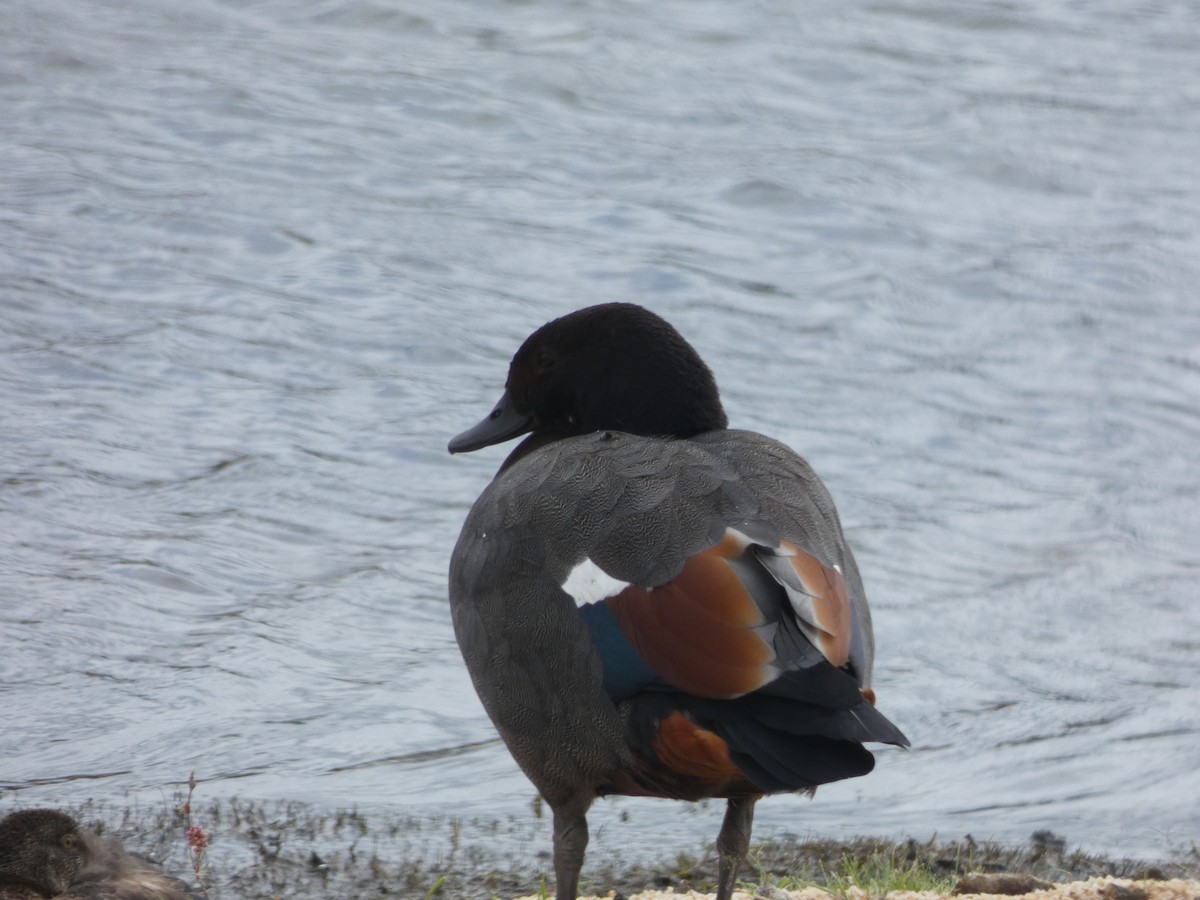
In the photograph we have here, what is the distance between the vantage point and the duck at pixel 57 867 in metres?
4.20

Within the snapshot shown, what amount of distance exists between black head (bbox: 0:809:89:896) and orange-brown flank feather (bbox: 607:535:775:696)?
1.55m

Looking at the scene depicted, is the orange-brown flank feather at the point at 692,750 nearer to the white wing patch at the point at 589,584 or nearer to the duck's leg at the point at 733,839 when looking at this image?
the white wing patch at the point at 589,584

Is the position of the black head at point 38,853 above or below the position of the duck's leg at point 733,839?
below

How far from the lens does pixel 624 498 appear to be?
3.85 meters

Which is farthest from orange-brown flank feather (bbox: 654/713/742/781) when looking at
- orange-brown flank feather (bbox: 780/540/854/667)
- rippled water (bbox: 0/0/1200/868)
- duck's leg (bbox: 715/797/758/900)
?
rippled water (bbox: 0/0/1200/868)

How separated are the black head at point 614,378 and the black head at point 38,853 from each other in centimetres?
155

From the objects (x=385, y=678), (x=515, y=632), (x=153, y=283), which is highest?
(x=515, y=632)

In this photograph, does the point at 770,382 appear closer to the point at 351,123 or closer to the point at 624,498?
the point at 351,123

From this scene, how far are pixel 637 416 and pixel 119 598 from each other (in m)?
2.96

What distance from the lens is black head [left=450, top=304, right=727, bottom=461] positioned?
15.4ft

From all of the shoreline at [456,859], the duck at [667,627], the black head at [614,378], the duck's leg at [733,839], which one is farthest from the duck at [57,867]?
the black head at [614,378]

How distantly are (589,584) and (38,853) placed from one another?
153 centimetres

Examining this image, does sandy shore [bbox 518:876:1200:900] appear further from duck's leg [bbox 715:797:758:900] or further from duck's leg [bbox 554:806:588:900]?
duck's leg [bbox 554:806:588:900]

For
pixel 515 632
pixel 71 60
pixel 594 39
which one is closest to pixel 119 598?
pixel 515 632
